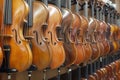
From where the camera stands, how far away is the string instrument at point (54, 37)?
2262 millimetres

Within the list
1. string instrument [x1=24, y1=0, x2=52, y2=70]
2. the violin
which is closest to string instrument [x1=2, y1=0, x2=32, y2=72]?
string instrument [x1=24, y1=0, x2=52, y2=70]

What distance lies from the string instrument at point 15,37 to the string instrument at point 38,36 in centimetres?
20

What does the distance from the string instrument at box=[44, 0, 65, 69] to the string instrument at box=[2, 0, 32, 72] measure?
16.8 inches

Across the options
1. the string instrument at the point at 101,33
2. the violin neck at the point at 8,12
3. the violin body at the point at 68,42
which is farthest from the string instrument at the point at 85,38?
the violin neck at the point at 8,12

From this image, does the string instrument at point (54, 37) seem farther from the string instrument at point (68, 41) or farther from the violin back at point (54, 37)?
the string instrument at point (68, 41)

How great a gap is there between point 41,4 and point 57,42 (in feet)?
1.19

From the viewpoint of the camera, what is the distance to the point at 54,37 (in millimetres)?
2328

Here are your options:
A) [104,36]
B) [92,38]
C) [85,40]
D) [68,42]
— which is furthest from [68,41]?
[104,36]

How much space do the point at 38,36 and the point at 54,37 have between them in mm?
272

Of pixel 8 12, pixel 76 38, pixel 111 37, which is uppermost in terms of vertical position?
pixel 8 12

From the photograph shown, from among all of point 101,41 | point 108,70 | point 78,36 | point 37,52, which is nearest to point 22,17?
point 37,52

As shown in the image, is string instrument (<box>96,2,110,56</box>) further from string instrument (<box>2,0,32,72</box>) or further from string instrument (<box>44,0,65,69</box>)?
string instrument (<box>2,0,32,72</box>)

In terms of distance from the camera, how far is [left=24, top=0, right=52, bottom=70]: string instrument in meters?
2.05

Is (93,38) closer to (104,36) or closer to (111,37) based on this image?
(104,36)
